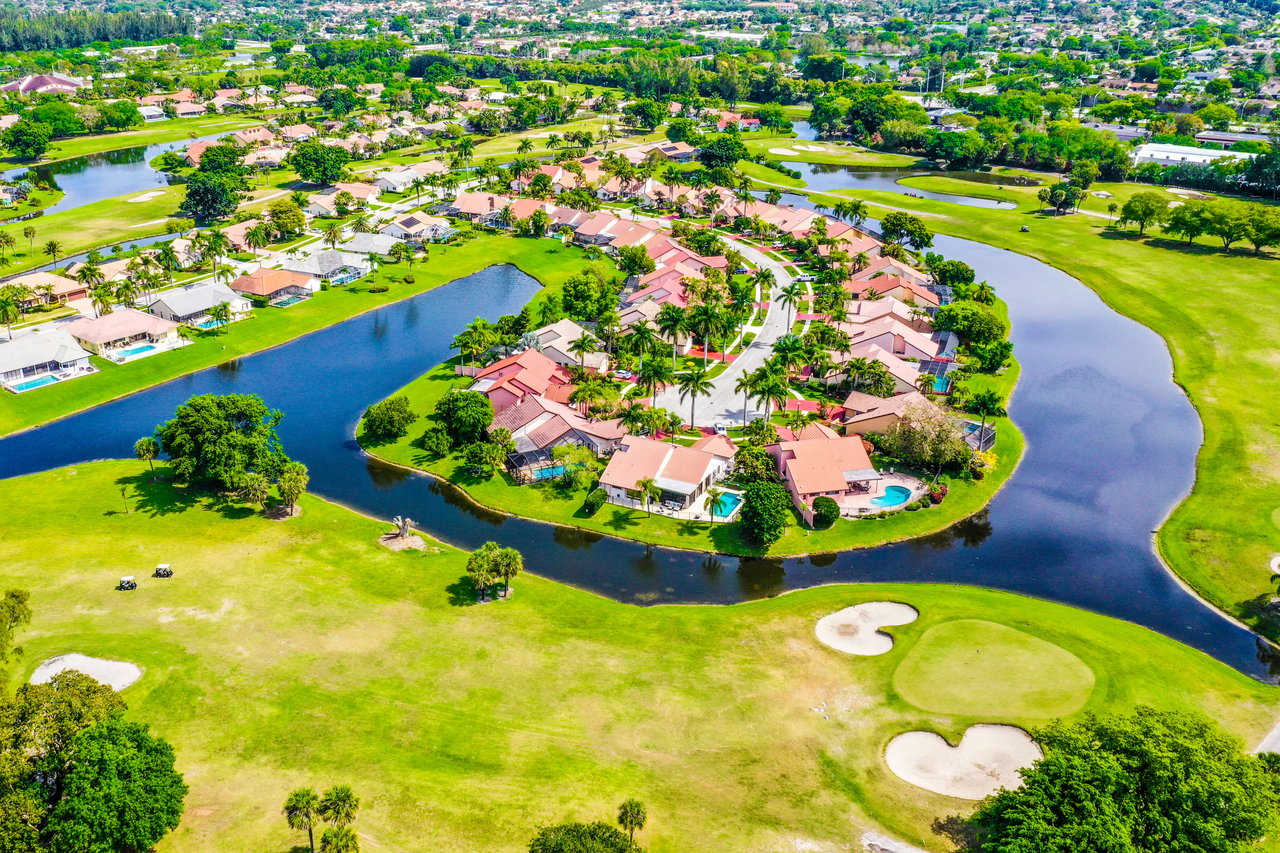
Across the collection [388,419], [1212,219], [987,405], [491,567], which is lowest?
[987,405]

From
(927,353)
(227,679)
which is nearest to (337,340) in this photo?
(227,679)

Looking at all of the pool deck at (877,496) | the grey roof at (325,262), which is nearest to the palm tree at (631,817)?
the pool deck at (877,496)

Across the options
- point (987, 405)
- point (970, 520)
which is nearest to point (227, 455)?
point (970, 520)

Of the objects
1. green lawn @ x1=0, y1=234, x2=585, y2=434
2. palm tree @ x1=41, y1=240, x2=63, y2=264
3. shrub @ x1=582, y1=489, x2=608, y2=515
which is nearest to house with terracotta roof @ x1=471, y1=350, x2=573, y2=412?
shrub @ x1=582, y1=489, x2=608, y2=515

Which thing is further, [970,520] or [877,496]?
[877,496]

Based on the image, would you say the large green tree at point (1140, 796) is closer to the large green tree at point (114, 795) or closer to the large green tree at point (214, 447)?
the large green tree at point (114, 795)

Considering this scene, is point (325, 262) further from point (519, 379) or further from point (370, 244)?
point (519, 379)

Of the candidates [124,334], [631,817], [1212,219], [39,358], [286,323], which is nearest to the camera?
[631,817]
